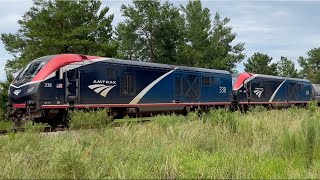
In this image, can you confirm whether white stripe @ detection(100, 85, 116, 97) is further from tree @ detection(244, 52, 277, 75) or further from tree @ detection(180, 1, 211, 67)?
tree @ detection(244, 52, 277, 75)

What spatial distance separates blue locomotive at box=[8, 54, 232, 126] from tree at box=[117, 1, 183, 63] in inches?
858

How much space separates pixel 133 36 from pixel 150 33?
200 centimetres

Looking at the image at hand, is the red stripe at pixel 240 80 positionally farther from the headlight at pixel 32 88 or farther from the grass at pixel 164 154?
the grass at pixel 164 154

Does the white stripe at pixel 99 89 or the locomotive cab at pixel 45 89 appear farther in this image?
the white stripe at pixel 99 89

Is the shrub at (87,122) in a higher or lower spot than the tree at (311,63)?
lower

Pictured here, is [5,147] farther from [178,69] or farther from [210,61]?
[210,61]

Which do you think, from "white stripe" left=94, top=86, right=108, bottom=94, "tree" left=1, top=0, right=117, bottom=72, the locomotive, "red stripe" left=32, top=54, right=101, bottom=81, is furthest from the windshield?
"tree" left=1, top=0, right=117, bottom=72

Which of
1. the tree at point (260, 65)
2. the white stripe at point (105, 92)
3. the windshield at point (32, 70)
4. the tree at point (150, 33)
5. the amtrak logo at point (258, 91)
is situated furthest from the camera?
the tree at point (260, 65)

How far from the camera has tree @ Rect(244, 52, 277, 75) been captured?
70.2 metres

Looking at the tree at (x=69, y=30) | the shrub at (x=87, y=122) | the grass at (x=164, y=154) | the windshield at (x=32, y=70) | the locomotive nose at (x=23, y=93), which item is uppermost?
the tree at (x=69, y=30)

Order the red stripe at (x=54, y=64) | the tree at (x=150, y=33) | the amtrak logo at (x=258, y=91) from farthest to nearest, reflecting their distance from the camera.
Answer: the tree at (x=150, y=33)
the amtrak logo at (x=258, y=91)
the red stripe at (x=54, y=64)

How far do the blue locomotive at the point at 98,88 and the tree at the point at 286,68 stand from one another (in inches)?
2200

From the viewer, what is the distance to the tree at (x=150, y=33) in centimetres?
4491

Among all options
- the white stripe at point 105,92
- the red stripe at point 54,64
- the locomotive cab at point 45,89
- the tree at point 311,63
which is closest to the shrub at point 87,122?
the locomotive cab at point 45,89
